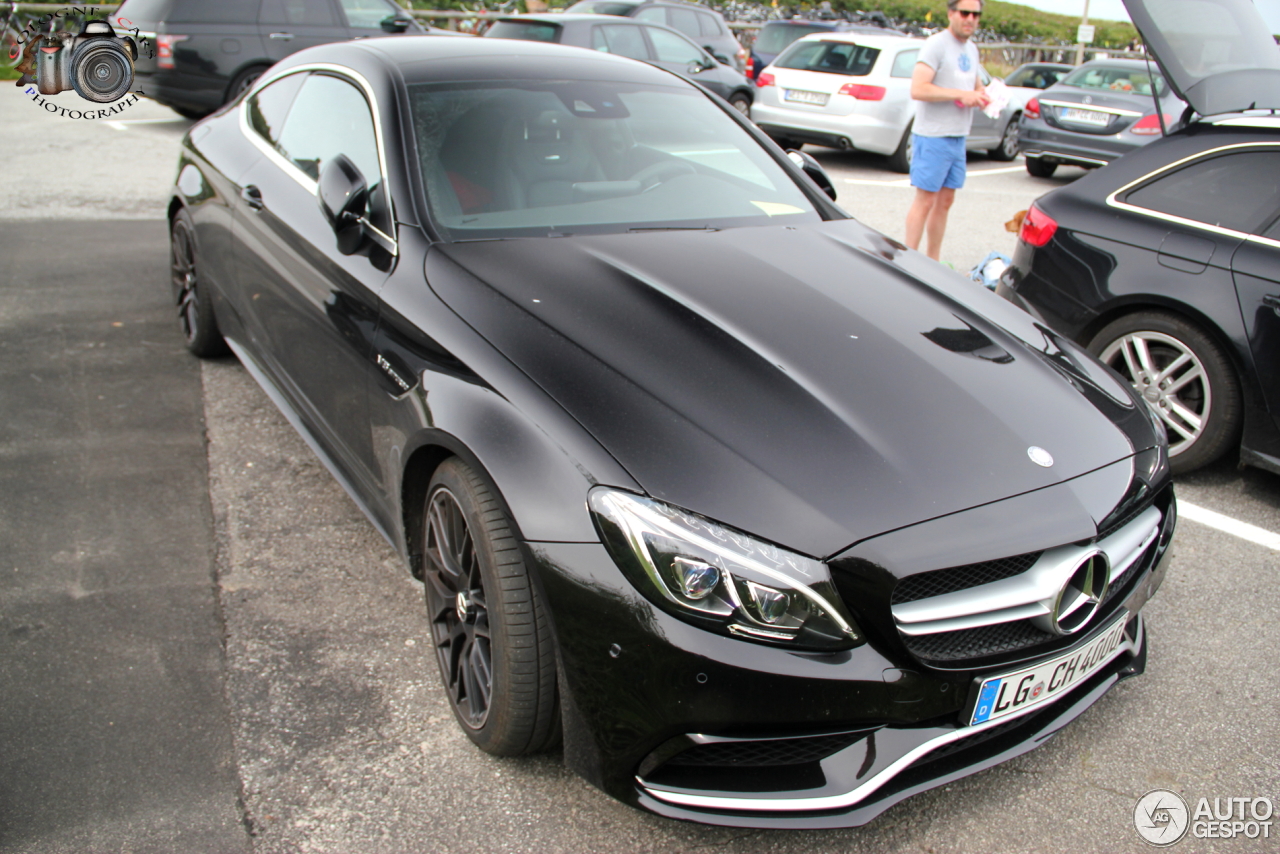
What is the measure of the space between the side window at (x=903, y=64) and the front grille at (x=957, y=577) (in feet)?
33.3

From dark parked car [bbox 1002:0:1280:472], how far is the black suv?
941cm

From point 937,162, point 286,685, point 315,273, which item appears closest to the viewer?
point 286,685

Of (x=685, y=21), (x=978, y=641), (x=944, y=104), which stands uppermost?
(x=944, y=104)

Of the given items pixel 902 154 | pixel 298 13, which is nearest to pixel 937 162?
pixel 902 154

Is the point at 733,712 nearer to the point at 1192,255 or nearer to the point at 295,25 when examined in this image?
the point at 1192,255

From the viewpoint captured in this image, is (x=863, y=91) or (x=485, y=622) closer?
(x=485, y=622)

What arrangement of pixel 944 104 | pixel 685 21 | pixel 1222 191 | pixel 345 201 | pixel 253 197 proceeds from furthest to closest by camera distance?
pixel 685 21 → pixel 944 104 → pixel 1222 191 → pixel 253 197 → pixel 345 201

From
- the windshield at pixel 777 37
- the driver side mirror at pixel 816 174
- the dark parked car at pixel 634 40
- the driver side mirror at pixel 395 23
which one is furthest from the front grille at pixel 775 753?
the windshield at pixel 777 37

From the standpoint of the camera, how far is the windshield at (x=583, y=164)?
119 inches

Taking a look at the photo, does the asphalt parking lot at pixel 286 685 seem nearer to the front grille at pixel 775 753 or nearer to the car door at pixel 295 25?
the front grille at pixel 775 753

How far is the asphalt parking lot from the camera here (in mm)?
2262

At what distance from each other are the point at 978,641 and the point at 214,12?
11455 mm
